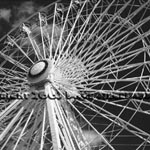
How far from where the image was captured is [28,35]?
21.8 meters

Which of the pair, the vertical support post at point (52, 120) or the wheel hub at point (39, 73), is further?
the wheel hub at point (39, 73)

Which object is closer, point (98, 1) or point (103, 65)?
point (103, 65)

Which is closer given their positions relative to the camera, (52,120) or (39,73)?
(52,120)

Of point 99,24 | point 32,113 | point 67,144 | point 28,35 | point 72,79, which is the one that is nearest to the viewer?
point 67,144

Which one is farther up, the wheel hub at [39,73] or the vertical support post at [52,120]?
the wheel hub at [39,73]

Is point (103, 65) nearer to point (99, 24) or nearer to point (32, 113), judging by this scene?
A: point (99, 24)

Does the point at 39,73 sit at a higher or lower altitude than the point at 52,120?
higher

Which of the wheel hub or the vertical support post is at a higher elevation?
the wheel hub

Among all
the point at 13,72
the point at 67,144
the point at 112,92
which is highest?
the point at 13,72

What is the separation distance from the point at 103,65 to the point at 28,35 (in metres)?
7.69

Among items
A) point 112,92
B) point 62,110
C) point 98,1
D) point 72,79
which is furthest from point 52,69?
point 98,1

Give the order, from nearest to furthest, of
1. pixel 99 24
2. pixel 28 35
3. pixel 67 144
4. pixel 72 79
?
pixel 67 144 < pixel 72 79 < pixel 99 24 < pixel 28 35

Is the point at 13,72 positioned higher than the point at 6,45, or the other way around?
the point at 6,45

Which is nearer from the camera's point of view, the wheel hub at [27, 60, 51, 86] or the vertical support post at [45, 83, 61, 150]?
the vertical support post at [45, 83, 61, 150]
